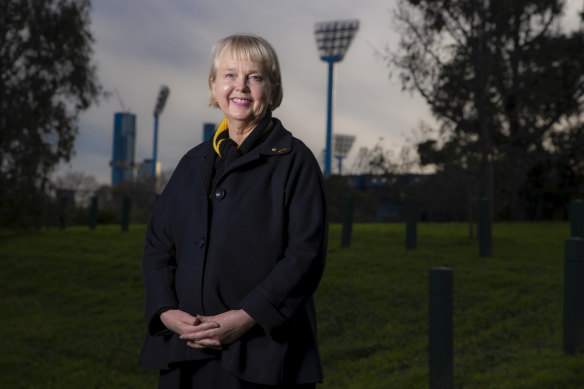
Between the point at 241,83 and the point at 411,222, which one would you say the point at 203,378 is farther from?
the point at 411,222

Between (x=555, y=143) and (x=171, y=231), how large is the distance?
16885 mm

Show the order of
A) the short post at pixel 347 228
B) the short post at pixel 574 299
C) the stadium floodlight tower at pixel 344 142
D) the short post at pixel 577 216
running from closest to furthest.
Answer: the short post at pixel 574 299 < the short post at pixel 577 216 < the short post at pixel 347 228 < the stadium floodlight tower at pixel 344 142

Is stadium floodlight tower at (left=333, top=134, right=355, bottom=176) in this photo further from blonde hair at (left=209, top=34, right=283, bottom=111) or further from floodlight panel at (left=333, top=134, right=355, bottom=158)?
blonde hair at (left=209, top=34, right=283, bottom=111)

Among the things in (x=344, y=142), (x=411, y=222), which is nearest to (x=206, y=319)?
(x=411, y=222)

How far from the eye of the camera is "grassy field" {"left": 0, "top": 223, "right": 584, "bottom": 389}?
6.58 m

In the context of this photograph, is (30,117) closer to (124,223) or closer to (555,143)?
(124,223)

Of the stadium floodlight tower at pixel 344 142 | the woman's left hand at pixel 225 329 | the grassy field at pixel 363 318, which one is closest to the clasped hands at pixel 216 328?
the woman's left hand at pixel 225 329

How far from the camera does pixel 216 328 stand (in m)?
2.23

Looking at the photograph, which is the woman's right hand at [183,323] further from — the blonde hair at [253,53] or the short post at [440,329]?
the short post at [440,329]

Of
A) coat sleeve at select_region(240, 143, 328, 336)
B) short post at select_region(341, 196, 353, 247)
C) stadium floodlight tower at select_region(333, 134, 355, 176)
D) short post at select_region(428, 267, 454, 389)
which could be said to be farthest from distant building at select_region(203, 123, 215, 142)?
stadium floodlight tower at select_region(333, 134, 355, 176)

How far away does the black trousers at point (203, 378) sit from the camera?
232cm

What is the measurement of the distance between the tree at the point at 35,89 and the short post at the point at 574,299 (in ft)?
53.1

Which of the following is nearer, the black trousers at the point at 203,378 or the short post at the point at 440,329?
the black trousers at the point at 203,378

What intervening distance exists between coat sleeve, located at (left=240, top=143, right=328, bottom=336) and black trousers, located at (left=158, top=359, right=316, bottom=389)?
24 cm
